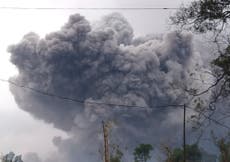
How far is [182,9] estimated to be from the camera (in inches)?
701

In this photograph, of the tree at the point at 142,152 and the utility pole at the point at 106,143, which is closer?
the utility pole at the point at 106,143

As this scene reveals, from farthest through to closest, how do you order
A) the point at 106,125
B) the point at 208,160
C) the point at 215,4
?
the point at 208,160, the point at 106,125, the point at 215,4

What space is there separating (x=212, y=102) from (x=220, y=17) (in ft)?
11.1

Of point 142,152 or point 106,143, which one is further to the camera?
point 142,152

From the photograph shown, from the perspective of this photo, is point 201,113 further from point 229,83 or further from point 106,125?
point 106,125

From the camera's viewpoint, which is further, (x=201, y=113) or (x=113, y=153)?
(x=113, y=153)

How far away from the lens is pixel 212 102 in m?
16.9

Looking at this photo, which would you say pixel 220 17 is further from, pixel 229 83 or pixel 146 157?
pixel 146 157

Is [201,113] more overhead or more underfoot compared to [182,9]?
more underfoot

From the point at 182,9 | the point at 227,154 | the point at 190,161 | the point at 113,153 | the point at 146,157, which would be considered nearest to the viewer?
the point at 182,9

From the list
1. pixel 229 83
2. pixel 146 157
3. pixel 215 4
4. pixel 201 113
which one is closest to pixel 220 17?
pixel 215 4

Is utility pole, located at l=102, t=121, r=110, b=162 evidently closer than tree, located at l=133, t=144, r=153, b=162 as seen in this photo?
Yes

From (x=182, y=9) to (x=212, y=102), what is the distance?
4.12 metres

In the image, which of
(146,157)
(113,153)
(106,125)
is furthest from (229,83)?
(146,157)
